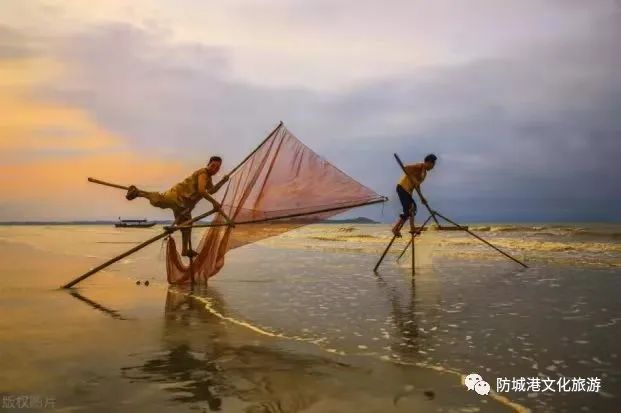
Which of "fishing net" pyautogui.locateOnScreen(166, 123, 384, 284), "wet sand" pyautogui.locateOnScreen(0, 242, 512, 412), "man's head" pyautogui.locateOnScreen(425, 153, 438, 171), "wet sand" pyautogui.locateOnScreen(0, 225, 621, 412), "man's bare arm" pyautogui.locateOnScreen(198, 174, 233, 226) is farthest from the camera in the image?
"man's head" pyautogui.locateOnScreen(425, 153, 438, 171)

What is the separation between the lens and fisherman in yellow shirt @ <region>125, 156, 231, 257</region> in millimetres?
10039

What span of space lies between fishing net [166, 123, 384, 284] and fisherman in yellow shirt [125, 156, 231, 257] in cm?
30

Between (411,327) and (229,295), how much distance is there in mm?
3839

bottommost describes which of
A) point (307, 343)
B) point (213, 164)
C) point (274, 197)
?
point (307, 343)

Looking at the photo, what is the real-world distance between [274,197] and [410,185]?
407 cm

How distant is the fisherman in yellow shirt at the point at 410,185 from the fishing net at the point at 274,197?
328 cm

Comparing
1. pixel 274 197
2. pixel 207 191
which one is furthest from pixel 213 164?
pixel 274 197

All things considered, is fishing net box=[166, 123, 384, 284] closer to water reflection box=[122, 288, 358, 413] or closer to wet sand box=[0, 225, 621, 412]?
wet sand box=[0, 225, 621, 412]

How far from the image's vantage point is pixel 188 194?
1033 cm

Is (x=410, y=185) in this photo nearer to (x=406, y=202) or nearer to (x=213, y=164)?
(x=406, y=202)

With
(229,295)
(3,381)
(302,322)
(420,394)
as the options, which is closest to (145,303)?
(229,295)

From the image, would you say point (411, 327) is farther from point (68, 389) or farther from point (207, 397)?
point (68, 389)

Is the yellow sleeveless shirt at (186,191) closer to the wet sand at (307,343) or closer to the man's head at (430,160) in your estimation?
the wet sand at (307,343)

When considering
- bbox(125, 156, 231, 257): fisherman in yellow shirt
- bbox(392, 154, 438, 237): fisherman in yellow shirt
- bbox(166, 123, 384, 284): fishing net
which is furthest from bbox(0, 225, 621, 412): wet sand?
bbox(392, 154, 438, 237): fisherman in yellow shirt
